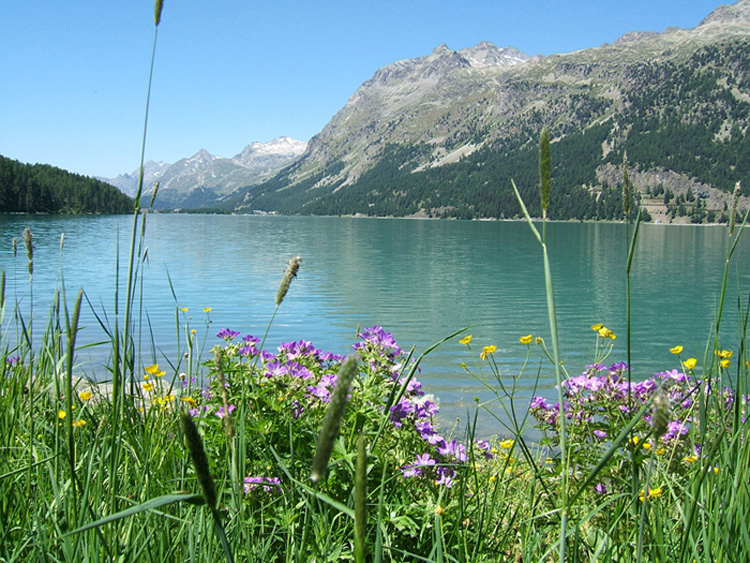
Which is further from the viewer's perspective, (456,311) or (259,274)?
(259,274)

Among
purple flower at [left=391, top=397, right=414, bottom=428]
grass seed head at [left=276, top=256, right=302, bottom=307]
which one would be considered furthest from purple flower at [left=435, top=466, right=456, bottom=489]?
grass seed head at [left=276, top=256, right=302, bottom=307]

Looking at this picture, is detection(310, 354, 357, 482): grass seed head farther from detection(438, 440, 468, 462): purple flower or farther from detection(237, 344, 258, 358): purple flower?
detection(237, 344, 258, 358): purple flower

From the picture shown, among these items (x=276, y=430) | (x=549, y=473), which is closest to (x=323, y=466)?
(x=276, y=430)

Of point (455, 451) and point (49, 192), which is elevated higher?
point (49, 192)

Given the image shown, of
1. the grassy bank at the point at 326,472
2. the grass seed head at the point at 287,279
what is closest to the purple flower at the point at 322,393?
the grassy bank at the point at 326,472

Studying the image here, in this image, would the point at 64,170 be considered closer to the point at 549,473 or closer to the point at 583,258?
the point at 583,258

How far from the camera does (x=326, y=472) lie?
1361mm

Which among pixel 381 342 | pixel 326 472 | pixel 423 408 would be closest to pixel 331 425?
pixel 326 472

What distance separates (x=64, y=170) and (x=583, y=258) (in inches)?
4581

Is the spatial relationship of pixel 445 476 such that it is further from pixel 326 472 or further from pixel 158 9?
pixel 158 9

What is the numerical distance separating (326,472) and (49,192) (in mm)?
122844

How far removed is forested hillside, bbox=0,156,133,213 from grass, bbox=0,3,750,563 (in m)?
112

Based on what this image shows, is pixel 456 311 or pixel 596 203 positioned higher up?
pixel 596 203

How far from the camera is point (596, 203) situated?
167125 millimetres
